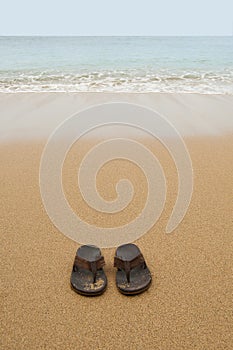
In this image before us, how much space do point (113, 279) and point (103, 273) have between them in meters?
0.05

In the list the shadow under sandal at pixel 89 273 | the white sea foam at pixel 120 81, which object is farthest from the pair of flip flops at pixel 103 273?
the white sea foam at pixel 120 81

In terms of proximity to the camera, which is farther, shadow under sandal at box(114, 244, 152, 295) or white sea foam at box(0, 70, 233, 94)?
white sea foam at box(0, 70, 233, 94)

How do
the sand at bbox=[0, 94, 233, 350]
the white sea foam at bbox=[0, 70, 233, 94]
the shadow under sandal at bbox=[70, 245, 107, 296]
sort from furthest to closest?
the white sea foam at bbox=[0, 70, 233, 94]
the shadow under sandal at bbox=[70, 245, 107, 296]
the sand at bbox=[0, 94, 233, 350]

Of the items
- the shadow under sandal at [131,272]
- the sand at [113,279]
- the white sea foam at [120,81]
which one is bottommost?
the white sea foam at [120,81]

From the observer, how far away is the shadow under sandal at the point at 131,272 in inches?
52.8

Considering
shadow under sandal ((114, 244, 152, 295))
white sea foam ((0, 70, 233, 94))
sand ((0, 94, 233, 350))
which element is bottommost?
white sea foam ((0, 70, 233, 94))

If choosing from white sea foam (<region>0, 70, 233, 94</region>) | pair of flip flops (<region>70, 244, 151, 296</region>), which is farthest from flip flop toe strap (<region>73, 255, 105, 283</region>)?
white sea foam (<region>0, 70, 233, 94</region>)

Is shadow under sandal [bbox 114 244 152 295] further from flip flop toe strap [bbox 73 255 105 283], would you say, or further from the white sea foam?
the white sea foam

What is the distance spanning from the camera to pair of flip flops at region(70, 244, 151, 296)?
4.40ft

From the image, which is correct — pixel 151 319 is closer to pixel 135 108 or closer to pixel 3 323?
pixel 3 323

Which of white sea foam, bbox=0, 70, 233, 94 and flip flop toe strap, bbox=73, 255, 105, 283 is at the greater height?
flip flop toe strap, bbox=73, 255, 105, 283

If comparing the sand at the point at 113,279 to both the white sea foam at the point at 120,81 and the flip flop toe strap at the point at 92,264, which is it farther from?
the white sea foam at the point at 120,81

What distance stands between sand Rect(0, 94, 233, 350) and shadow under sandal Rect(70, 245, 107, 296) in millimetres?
36

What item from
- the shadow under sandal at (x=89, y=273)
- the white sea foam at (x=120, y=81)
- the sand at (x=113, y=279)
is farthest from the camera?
the white sea foam at (x=120, y=81)
